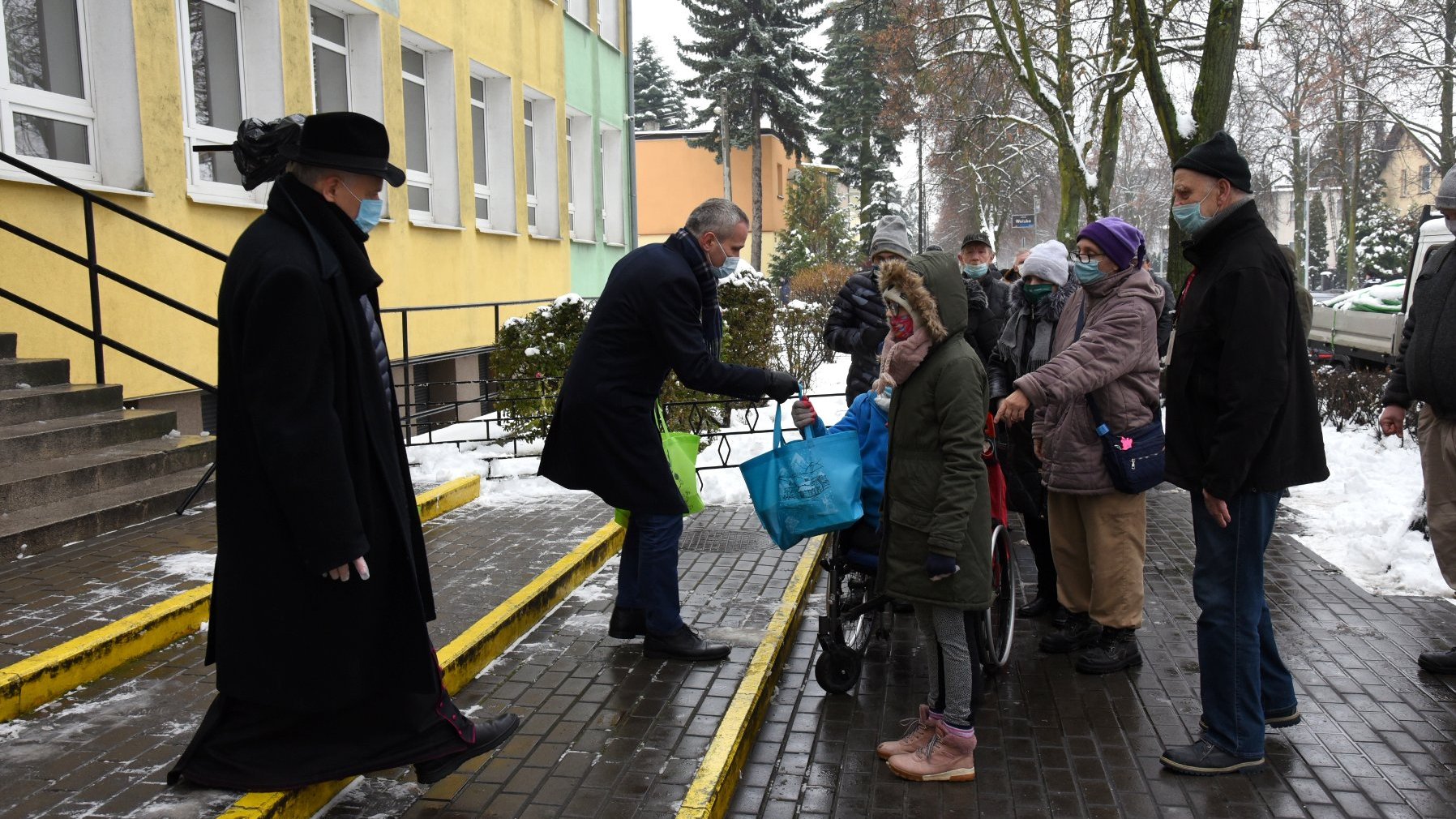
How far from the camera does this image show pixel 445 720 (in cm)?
356

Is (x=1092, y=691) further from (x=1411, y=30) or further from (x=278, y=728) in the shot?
(x=1411, y=30)

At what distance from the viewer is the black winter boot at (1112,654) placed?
5.07 meters

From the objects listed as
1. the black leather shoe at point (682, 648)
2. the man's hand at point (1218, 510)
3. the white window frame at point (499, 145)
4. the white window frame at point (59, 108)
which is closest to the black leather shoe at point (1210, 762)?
the man's hand at point (1218, 510)

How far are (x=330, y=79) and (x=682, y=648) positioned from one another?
31.1ft

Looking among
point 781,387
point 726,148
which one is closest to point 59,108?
point 781,387

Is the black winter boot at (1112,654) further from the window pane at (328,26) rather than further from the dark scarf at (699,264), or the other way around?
the window pane at (328,26)

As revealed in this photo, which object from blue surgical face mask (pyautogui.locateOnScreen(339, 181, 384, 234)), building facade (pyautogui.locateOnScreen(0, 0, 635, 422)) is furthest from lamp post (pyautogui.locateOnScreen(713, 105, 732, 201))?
blue surgical face mask (pyautogui.locateOnScreen(339, 181, 384, 234))

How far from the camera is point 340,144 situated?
3309 mm

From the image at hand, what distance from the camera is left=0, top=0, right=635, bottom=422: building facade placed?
828cm

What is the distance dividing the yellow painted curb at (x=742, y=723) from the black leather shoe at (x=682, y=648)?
7.1 inches

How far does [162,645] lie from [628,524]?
209cm

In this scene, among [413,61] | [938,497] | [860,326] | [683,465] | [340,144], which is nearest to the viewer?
[340,144]

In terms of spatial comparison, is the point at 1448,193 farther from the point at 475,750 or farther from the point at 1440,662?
the point at 475,750

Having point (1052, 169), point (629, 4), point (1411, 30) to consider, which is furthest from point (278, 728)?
point (1052, 169)
